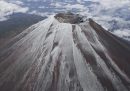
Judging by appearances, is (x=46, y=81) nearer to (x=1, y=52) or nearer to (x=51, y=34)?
(x=51, y=34)

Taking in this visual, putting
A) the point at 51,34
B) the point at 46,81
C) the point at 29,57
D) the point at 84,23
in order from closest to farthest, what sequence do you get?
the point at 46,81 → the point at 29,57 → the point at 51,34 → the point at 84,23

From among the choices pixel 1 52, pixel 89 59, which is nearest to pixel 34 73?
pixel 89 59

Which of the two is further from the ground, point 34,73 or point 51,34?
point 51,34

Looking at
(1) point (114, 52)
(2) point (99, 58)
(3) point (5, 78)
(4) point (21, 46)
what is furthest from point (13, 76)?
(1) point (114, 52)

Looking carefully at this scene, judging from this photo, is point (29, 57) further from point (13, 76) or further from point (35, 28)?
point (35, 28)

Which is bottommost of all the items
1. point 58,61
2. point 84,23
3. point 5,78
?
point 5,78

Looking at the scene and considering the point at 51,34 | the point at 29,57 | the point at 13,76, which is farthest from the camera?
the point at 51,34

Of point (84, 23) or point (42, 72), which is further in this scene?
point (84, 23)
